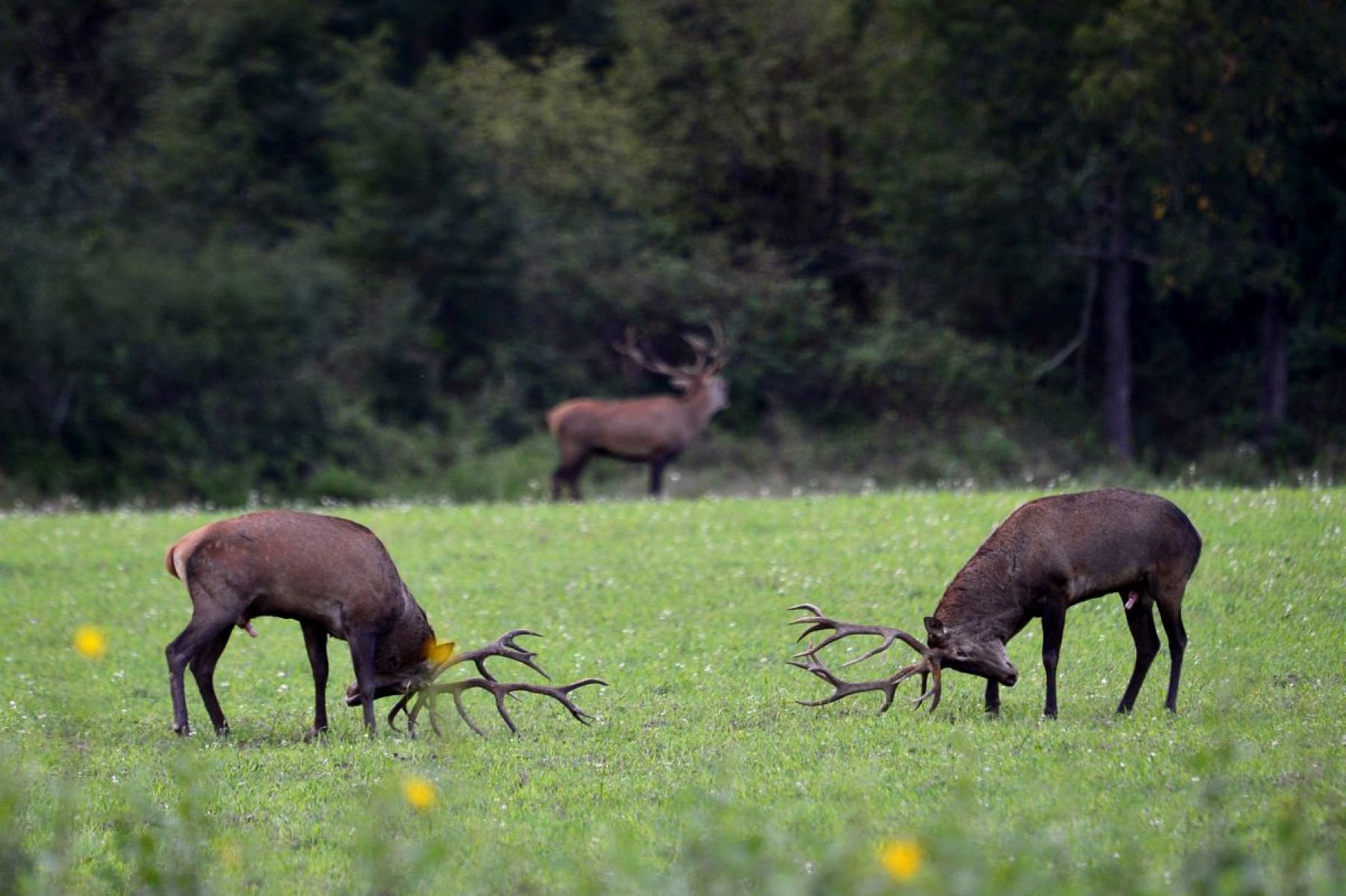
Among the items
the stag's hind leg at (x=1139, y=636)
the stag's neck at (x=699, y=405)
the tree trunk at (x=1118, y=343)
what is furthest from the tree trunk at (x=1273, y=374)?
the stag's hind leg at (x=1139, y=636)

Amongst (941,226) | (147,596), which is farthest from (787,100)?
(147,596)

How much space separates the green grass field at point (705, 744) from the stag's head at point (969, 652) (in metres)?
0.28

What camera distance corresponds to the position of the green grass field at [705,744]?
19.5ft

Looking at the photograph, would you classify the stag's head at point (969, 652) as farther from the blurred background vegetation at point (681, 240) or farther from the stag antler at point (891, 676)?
the blurred background vegetation at point (681, 240)

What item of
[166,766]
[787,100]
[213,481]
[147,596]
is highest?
[787,100]

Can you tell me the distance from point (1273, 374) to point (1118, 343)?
108 inches

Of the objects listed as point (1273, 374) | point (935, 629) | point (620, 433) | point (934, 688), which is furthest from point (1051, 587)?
point (1273, 374)

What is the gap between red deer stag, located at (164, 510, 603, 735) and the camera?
941cm

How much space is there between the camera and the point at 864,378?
31.3m

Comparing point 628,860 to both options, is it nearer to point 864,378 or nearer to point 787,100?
point 864,378

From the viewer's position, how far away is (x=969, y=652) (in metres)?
9.08

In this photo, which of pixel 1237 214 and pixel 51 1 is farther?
pixel 51 1

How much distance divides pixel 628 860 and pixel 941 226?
26369mm

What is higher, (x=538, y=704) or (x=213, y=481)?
(x=538, y=704)
